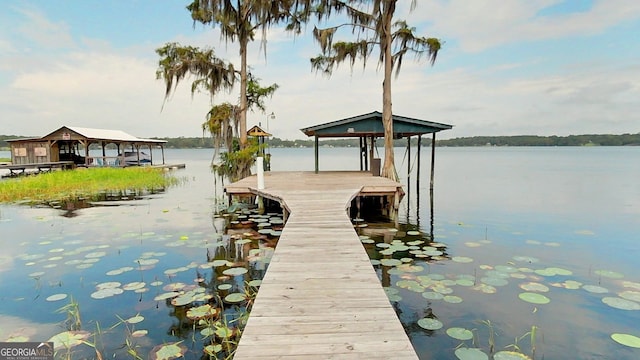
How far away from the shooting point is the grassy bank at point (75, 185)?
45.8ft

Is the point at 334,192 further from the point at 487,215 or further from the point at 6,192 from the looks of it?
the point at 6,192

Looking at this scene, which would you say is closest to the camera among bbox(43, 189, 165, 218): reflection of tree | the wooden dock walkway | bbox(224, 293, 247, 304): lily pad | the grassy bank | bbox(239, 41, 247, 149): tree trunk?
the wooden dock walkway

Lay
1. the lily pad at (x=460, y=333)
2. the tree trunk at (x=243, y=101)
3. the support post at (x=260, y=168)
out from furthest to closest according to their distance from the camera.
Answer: the tree trunk at (x=243, y=101), the support post at (x=260, y=168), the lily pad at (x=460, y=333)

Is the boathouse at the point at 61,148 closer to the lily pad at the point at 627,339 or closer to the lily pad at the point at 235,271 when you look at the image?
the lily pad at the point at 235,271

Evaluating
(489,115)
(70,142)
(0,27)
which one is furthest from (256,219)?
(489,115)

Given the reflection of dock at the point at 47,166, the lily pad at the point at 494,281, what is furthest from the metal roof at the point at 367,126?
the reflection of dock at the point at 47,166

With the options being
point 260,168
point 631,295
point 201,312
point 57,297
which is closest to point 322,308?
point 201,312

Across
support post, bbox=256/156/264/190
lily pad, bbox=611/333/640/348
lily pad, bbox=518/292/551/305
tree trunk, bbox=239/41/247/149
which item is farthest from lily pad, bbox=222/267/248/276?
tree trunk, bbox=239/41/247/149

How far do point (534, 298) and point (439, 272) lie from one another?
1.41 m

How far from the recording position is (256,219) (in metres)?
9.67

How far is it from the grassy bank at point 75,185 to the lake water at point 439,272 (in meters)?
3.25

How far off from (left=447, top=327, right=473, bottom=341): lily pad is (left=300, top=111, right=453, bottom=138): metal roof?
967cm

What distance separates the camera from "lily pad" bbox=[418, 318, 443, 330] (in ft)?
12.3

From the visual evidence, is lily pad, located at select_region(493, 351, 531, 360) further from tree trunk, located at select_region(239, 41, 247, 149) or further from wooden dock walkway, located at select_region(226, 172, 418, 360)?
tree trunk, located at select_region(239, 41, 247, 149)
